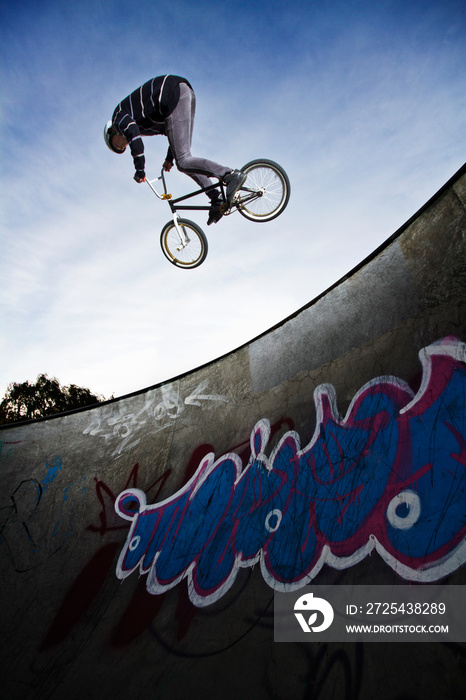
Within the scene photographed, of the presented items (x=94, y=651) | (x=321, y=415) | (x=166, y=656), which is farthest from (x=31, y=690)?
(x=321, y=415)

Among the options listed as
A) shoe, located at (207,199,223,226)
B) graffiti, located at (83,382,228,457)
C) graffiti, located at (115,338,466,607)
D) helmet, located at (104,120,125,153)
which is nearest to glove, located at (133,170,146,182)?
helmet, located at (104,120,125,153)

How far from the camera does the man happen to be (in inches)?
192

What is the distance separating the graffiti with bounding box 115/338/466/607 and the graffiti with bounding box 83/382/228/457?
1573 millimetres

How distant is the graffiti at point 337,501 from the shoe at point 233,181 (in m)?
3.08

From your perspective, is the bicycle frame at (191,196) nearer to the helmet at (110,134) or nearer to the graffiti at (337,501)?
the helmet at (110,134)

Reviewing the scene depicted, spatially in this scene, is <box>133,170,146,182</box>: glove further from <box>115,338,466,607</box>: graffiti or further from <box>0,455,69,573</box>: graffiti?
<box>0,455,69,573</box>: graffiti

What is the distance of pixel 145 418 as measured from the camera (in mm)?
6625

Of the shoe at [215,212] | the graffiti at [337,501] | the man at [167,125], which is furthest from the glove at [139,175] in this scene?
the graffiti at [337,501]

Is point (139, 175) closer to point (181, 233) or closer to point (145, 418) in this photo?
point (181, 233)

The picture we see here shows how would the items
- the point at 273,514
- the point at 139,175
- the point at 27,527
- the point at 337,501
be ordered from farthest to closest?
the point at 27,527, the point at 139,175, the point at 273,514, the point at 337,501

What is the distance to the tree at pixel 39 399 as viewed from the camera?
2561cm

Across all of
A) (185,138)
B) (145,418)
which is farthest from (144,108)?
(145,418)

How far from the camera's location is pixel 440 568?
91.1 inches

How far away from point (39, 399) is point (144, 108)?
87.9 feet
